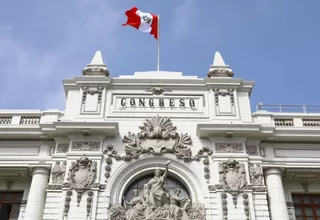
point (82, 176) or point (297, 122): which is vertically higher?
point (297, 122)

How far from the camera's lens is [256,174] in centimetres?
1900

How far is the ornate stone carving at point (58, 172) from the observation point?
1881cm

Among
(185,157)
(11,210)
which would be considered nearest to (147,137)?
(185,157)

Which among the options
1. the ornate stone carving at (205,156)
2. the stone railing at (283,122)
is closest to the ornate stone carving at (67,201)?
the ornate stone carving at (205,156)

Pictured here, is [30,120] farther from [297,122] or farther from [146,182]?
[297,122]

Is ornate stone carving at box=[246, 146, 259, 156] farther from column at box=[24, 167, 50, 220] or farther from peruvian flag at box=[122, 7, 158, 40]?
column at box=[24, 167, 50, 220]

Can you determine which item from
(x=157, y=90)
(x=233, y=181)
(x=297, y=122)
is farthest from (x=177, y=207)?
(x=297, y=122)

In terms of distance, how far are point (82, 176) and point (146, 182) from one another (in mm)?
3093

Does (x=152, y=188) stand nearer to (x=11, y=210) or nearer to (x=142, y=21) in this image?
(x=11, y=210)

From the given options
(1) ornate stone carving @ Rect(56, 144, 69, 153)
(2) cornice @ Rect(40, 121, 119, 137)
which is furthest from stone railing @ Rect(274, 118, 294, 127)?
(1) ornate stone carving @ Rect(56, 144, 69, 153)

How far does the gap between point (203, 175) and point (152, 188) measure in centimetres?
252

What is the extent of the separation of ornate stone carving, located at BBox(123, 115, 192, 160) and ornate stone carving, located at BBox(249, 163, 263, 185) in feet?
9.99

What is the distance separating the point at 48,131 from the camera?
1986 cm

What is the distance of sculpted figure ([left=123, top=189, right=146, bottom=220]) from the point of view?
17672 mm
